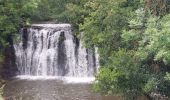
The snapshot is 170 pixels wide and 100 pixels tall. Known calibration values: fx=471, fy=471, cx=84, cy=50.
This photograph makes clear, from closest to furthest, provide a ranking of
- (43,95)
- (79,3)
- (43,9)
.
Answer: (43,95), (79,3), (43,9)

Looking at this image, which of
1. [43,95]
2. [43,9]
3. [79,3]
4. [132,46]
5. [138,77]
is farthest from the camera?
[43,9]

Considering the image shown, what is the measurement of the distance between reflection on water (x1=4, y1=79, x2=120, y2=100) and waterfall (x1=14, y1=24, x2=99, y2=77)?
2207 mm

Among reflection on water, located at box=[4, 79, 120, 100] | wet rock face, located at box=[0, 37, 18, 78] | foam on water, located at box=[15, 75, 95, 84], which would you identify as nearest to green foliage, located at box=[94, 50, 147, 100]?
reflection on water, located at box=[4, 79, 120, 100]

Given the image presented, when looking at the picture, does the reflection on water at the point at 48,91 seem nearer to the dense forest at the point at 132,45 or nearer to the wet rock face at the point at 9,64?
the wet rock face at the point at 9,64

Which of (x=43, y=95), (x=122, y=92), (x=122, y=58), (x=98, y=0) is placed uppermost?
(x=98, y=0)

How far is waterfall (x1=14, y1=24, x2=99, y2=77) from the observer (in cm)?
3019

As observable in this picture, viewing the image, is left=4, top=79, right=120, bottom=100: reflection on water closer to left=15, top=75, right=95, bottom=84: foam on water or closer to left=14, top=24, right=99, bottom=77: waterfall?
left=15, top=75, right=95, bottom=84: foam on water

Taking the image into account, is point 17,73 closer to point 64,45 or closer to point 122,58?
point 64,45

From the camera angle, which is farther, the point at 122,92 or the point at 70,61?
the point at 70,61

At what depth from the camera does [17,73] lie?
30.7 m

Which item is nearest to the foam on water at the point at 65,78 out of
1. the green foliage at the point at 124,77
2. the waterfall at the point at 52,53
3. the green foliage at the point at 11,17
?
the waterfall at the point at 52,53

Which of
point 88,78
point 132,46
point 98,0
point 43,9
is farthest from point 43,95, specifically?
point 43,9

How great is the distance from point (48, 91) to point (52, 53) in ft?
17.9

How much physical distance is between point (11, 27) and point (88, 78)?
5.76 metres
